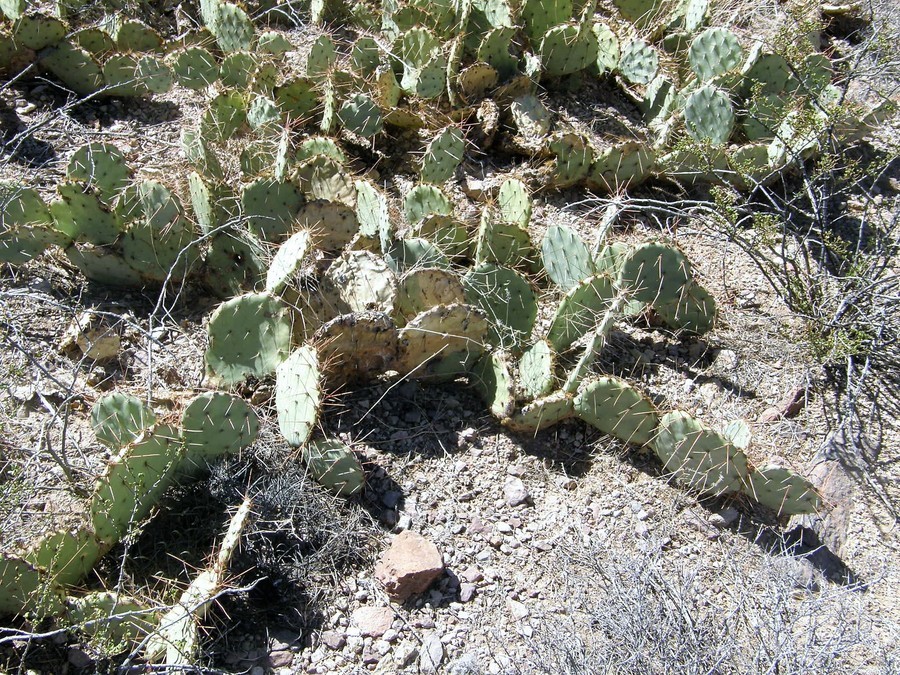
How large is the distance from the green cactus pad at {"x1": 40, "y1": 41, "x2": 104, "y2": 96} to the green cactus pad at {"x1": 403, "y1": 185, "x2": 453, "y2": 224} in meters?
2.26

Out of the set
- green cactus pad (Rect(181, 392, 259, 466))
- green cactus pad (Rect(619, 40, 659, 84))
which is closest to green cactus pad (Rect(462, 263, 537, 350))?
green cactus pad (Rect(181, 392, 259, 466))

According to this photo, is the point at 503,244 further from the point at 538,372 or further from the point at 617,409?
the point at 617,409

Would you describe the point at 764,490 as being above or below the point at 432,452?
above

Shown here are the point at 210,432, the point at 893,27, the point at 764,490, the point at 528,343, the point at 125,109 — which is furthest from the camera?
the point at 893,27

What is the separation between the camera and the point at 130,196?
12.1ft

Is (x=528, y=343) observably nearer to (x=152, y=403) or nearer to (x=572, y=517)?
(x=572, y=517)

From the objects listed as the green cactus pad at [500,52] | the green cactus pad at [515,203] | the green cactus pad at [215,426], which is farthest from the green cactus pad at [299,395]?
the green cactus pad at [500,52]

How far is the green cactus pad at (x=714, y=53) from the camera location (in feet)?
15.8

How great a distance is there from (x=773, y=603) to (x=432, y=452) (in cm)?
137

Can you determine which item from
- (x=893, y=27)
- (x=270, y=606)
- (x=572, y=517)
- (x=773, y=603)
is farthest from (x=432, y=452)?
(x=893, y=27)

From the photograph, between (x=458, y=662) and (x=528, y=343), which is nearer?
(x=458, y=662)

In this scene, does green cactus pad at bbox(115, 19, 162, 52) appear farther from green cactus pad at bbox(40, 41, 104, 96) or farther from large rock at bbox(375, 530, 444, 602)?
large rock at bbox(375, 530, 444, 602)

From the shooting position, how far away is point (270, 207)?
3.69m

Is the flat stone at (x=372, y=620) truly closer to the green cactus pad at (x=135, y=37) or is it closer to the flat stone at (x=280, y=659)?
the flat stone at (x=280, y=659)
